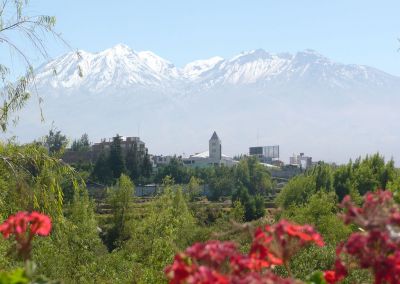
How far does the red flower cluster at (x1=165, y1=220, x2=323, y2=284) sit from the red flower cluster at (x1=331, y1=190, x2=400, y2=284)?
16cm

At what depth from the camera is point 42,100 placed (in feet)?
20.3

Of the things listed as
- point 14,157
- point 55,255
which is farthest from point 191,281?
point 55,255

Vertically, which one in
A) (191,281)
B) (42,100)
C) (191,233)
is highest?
(42,100)

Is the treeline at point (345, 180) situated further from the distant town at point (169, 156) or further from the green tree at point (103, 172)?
the distant town at point (169, 156)

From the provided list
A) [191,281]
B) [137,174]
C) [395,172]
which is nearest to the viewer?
[191,281]

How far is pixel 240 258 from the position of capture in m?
1.73

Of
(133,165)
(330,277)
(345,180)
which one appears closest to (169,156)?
(133,165)

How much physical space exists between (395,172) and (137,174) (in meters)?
42.6

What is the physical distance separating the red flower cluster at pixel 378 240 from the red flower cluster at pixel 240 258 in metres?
0.16

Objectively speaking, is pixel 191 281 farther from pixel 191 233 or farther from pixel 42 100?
pixel 191 233

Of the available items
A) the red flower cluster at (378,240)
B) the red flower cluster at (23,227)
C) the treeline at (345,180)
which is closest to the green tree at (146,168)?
the treeline at (345,180)

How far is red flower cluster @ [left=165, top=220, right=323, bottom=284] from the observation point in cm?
154

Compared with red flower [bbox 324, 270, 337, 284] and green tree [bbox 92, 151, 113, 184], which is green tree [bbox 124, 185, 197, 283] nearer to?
red flower [bbox 324, 270, 337, 284]

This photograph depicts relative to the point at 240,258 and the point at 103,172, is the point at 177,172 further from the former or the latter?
the point at 240,258
